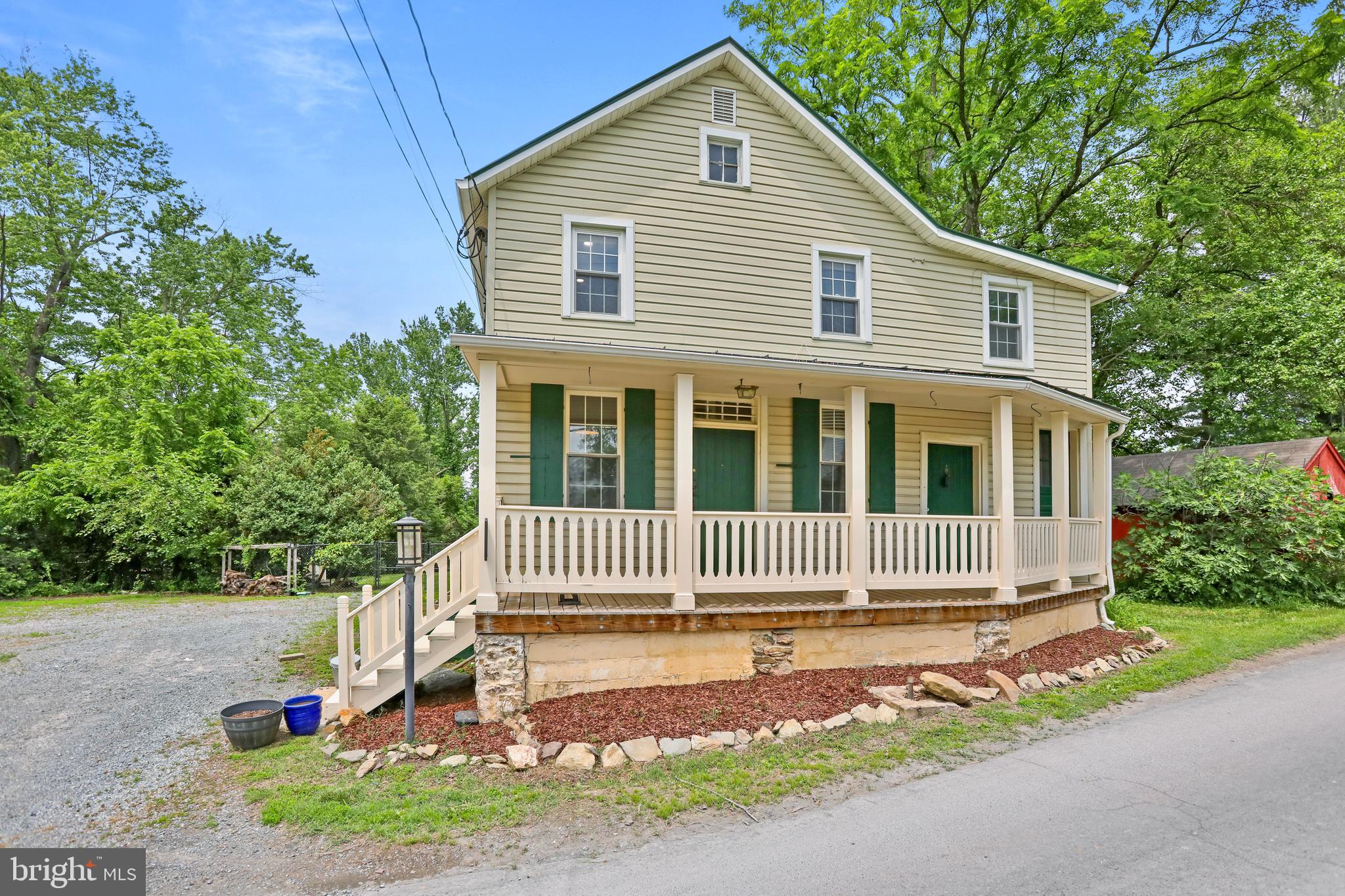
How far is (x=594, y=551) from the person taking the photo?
7.82m

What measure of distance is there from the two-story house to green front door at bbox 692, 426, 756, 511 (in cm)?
3

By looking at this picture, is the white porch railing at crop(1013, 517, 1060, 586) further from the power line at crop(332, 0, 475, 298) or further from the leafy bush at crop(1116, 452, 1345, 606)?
the power line at crop(332, 0, 475, 298)

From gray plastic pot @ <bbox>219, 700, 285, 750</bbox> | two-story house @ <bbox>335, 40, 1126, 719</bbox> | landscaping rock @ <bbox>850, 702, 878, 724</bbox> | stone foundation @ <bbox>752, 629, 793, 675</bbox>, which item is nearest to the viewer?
gray plastic pot @ <bbox>219, 700, 285, 750</bbox>

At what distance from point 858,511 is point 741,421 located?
223 cm

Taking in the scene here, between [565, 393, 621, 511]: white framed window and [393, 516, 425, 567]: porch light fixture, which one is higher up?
[565, 393, 621, 511]: white framed window

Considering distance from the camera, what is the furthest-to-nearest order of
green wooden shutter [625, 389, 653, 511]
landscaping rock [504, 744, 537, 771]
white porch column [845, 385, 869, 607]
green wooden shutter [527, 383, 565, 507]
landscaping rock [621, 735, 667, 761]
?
1. green wooden shutter [625, 389, 653, 511]
2. green wooden shutter [527, 383, 565, 507]
3. white porch column [845, 385, 869, 607]
4. landscaping rock [621, 735, 667, 761]
5. landscaping rock [504, 744, 537, 771]

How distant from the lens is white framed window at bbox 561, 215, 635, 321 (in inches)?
325

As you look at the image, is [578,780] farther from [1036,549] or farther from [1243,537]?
[1243,537]

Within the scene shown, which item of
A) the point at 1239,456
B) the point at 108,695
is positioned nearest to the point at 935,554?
the point at 108,695

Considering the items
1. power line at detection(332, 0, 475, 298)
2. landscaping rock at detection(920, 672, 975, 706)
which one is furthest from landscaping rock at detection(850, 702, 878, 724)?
power line at detection(332, 0, 475, 298)

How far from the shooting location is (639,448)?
808cm

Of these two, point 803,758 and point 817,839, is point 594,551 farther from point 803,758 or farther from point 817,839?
point 817,839

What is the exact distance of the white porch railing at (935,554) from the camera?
7309 mm

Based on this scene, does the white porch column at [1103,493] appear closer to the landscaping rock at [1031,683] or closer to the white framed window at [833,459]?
the landscaping rock at [1031,683]
